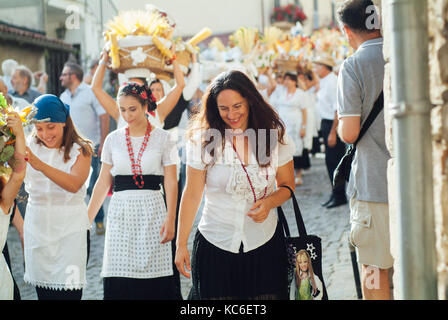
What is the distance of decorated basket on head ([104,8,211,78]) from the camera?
17.0ft

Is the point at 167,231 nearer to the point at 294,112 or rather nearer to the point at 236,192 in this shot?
the point at 236,192

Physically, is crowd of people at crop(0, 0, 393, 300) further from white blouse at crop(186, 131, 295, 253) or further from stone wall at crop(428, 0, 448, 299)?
stone wall at crop(428, 0, 448, 299)

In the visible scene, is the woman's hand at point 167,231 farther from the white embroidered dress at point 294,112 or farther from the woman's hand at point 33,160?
the white embroidered dress at point 294,112

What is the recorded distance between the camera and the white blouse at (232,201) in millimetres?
3256

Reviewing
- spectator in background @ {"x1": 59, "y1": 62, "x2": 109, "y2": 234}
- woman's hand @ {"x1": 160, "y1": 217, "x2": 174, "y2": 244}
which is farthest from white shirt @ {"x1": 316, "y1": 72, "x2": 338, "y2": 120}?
woman's hand @ {"x1": 160, "y1": 217, "x2": 174, "y2": 244}

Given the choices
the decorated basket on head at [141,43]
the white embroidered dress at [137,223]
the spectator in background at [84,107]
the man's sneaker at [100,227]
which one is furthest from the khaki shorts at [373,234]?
the spectator in background at [84,107]

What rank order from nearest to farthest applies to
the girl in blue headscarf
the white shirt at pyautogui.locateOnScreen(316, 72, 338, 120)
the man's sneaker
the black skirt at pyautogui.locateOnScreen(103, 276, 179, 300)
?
1. the girl in blue headscarf
2. the black skirt at pyautogui.locateOnScreen(103, 276, 179, 300)
3. the man's sneaker
4. the white shirt at pyautogui.locateOnScreen(316, 72, 338, 120)

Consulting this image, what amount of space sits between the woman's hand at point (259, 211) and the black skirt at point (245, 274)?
6.8 inches

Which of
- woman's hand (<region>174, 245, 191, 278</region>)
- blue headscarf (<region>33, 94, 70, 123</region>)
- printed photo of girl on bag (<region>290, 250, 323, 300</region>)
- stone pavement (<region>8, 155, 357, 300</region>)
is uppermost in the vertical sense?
blue headscarf (<region>33, 94, 70, 123</region>)

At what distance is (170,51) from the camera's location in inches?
207

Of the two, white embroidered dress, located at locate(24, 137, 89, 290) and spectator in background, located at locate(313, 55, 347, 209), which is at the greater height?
spectator in background, located at locate(313, 55, 347, 209)

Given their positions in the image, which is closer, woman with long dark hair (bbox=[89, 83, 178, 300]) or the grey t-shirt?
the grey t-shirt

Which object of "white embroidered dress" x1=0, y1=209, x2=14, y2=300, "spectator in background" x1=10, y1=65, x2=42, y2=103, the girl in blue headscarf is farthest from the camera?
"spectator in background" x1=10, y1=65, x2=42, y2=103

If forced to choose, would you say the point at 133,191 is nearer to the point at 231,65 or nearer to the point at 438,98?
the point at 438,98
